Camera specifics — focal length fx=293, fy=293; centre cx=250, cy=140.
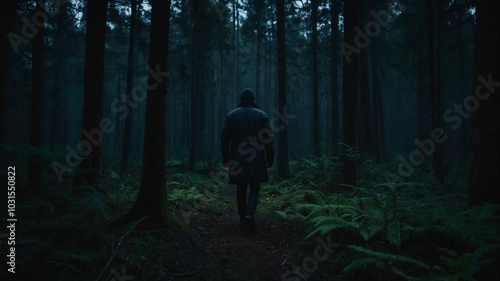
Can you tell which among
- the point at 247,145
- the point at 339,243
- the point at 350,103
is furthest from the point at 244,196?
the point at 350,103

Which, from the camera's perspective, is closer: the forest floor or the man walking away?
the forest floor

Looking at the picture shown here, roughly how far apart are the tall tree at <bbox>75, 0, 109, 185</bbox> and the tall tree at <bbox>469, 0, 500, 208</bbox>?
24.4ft

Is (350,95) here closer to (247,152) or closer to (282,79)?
(247,152)

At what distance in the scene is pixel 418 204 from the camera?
5.39m

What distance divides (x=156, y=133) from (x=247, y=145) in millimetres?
1884

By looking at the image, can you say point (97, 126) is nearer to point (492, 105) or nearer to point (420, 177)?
point (492, 105)

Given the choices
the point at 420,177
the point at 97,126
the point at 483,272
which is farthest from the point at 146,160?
the point at 420,177

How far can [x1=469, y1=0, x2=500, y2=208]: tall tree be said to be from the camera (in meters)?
4.37

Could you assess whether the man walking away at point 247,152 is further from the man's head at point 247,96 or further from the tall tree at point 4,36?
the tall tree at point 4,36

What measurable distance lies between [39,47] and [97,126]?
8.87ft

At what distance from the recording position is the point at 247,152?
19.4 ft

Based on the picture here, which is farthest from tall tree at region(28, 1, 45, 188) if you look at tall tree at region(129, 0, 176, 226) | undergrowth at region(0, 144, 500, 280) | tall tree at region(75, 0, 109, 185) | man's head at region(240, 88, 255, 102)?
man's head at region(240, 88, 255, 102)

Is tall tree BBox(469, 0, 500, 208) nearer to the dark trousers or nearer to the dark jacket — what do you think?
the dark jacket

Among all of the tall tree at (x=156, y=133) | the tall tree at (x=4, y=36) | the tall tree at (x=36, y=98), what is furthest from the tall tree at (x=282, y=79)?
the tall tree at (x=4, y=36)
